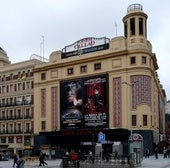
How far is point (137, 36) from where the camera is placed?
210ft

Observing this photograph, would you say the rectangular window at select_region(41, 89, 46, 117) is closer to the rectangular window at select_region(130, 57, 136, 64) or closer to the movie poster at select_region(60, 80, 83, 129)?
the movie poster at select_region(60, 80, 83, 129)

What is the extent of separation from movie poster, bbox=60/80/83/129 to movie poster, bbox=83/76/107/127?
53.7 inches

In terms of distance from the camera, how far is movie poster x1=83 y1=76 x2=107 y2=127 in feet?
210

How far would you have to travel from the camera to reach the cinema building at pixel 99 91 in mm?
61344

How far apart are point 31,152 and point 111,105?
18608 mm

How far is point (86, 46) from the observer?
68438 mm

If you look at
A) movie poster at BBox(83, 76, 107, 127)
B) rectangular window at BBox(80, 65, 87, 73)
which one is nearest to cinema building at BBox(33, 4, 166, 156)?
movie poster at BBox(83, 76, 107, 127)

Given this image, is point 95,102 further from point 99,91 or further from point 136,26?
point 136,26

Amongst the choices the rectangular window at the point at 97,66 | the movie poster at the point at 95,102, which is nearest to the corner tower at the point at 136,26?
the rectangular window at the point at 97,66

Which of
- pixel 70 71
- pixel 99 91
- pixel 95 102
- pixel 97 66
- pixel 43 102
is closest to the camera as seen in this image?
pixel 99 91

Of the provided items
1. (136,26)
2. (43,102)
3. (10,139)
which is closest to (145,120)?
(136,26)

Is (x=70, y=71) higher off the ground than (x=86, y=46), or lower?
lower

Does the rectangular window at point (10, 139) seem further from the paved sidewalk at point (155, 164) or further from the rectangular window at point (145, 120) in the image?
the paved sidewalk at point (155, 164)

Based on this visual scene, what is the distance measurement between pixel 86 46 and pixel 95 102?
10.5 meters
